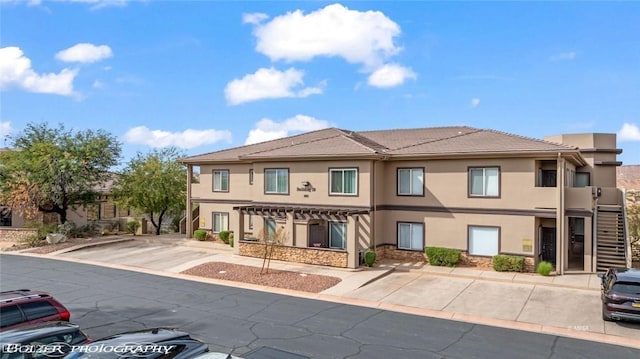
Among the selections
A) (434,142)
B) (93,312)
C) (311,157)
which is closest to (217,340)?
(93,312)

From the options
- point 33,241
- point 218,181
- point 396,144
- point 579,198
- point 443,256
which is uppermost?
point 396,144

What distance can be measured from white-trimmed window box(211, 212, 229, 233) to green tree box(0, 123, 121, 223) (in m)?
9.16

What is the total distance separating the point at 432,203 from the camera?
2328 centimetres

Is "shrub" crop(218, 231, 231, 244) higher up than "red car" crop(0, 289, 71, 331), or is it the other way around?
"red car" crop(0, 289, 71, 331)

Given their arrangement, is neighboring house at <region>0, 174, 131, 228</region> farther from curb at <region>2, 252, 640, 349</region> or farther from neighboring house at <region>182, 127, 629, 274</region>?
curb at <region>2, 252, 640, 349</region>

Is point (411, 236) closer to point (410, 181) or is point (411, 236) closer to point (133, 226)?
point (410, 181)

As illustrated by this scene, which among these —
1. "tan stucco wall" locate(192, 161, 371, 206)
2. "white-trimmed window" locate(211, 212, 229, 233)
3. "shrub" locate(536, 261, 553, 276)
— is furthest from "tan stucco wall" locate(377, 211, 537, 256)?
"white-trimmed window" locate(211, 212, 229, 233)

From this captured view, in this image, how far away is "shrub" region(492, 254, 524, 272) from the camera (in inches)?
818

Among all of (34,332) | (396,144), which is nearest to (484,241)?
(396,144)

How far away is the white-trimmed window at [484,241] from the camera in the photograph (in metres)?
21.9

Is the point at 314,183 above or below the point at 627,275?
above

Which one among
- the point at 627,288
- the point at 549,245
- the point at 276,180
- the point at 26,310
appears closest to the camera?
the point at 26,310

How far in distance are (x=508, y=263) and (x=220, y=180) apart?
66.1ft

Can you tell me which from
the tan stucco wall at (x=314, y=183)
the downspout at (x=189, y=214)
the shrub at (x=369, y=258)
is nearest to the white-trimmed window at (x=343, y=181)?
the tan stucco wall at (x=314, y=183)
